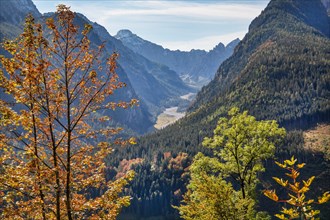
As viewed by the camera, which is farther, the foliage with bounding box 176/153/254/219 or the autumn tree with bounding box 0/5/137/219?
the foliage with bounding box 176/153/254/219

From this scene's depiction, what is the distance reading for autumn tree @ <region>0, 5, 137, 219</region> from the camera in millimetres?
19031

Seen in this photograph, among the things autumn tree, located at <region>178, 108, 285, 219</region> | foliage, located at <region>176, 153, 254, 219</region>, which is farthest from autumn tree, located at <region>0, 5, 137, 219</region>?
autumn tree, located at <region>178, 108, 285, 219</region>

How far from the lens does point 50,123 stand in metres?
20.1


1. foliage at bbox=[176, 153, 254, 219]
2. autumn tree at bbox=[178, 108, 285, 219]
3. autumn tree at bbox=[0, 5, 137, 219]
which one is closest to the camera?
autumn tree at bbox=[0, 5, 137, 219]

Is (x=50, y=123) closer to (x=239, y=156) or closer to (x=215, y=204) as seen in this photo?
(x=215, y=204)

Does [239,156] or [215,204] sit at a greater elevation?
[239,156]

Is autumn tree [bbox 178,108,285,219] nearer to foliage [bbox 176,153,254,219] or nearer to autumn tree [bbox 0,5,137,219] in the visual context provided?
foliage [bbox 176,153,254,219]

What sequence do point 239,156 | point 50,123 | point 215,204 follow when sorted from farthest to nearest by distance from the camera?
point 239,156
point 215,204
point 50,123

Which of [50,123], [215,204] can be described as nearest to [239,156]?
[215,204]

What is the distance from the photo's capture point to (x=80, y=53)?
21250mm

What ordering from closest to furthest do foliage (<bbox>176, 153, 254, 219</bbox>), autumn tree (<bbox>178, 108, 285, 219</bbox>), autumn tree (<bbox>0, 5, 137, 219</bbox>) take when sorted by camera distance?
autumn tree (<bbox>0, 5, 137, 219</bbox>)
foliage (<bbox>176, 153, 254, 219</bbox>)
autumn tree (<bbox>178, 108, 285, 219</bbox>)

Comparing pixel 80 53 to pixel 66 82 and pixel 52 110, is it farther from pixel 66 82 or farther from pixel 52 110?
pixel 52 110

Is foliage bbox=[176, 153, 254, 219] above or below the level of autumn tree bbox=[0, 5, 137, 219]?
below

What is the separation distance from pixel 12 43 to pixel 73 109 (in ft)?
16.8
